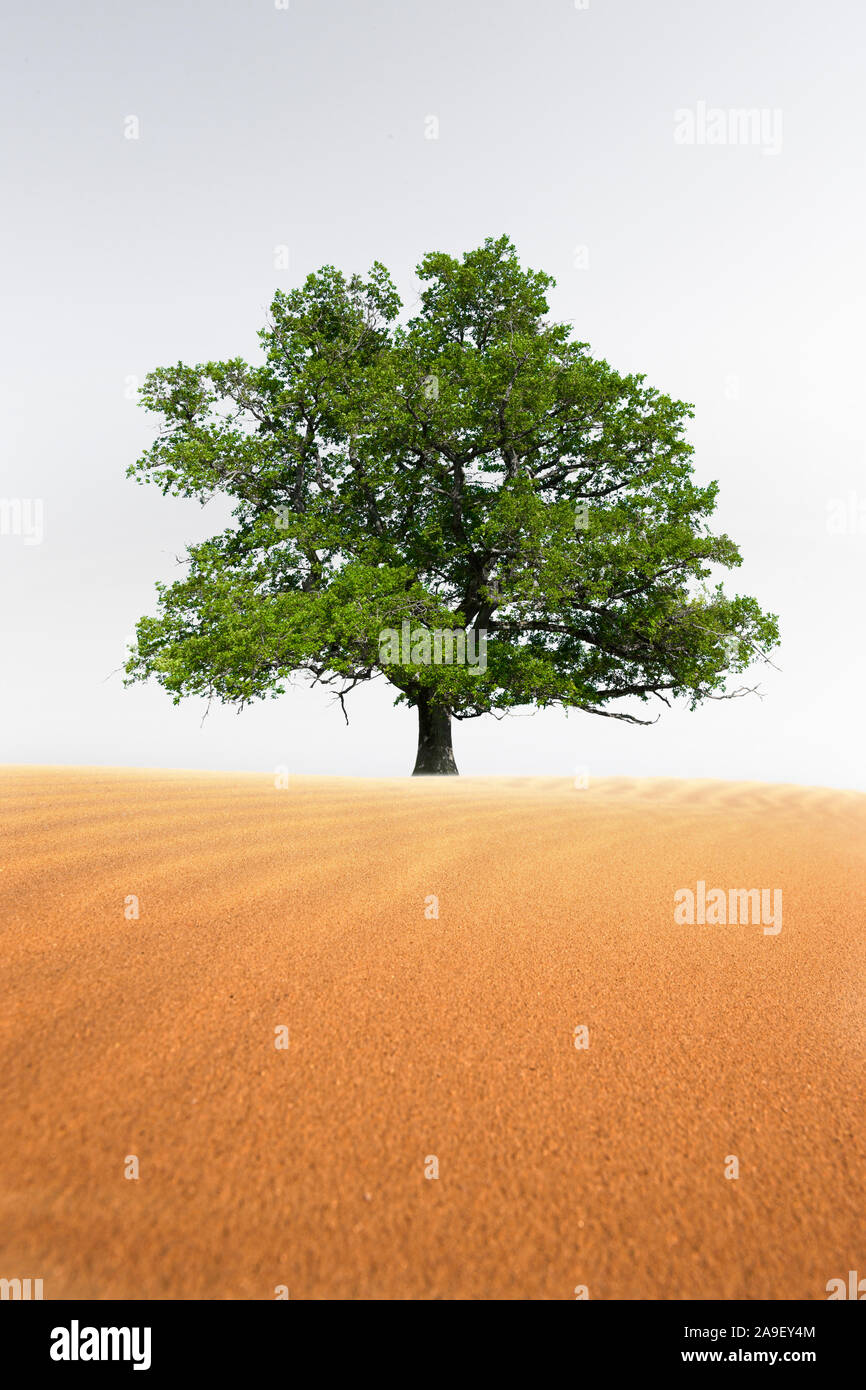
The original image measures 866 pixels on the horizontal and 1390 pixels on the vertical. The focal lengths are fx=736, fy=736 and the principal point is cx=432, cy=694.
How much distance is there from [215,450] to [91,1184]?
14261 millimetres

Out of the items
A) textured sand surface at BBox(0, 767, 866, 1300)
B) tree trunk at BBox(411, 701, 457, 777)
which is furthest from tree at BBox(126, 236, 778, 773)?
textured sand surface at BBox(0, 767, 866, 1300)

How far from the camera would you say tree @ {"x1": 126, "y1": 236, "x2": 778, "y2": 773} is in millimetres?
12758

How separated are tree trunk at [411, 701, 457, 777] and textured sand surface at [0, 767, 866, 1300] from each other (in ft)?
36.0

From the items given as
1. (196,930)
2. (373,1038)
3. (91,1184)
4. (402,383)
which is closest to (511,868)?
(196,930)

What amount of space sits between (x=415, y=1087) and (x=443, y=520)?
1439 cm

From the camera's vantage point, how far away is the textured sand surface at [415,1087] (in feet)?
4.28

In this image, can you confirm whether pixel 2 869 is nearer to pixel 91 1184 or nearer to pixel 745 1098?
pixel 91 1184

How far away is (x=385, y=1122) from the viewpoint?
1.62 m

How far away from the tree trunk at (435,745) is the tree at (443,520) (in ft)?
0.14
